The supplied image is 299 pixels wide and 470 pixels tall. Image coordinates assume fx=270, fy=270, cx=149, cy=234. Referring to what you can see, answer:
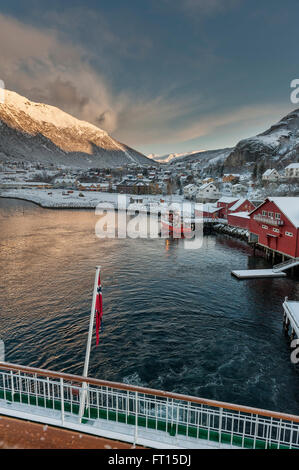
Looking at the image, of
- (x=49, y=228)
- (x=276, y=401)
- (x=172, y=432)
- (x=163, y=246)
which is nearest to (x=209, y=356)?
(x=276, y=401)

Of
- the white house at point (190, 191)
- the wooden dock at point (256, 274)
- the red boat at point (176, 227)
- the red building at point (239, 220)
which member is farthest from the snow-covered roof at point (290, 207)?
the white house at point (190, 191)

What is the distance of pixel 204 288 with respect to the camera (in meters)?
26.5

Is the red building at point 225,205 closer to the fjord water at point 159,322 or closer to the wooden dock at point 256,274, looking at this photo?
the fjord water at point 159,322

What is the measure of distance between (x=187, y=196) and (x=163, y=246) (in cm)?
7577

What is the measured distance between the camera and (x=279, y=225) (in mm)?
33906

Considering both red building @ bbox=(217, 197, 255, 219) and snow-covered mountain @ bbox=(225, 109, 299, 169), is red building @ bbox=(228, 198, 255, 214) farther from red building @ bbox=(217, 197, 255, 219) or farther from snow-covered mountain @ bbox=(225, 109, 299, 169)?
snow-covered mountain @ bbox=(225, 109, 299, 169)

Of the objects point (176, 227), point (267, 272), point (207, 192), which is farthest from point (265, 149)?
point (267, 272)

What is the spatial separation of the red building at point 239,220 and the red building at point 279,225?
39.1 feet

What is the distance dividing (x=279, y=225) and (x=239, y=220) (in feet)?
69.7

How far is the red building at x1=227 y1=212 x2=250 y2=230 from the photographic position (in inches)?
2076

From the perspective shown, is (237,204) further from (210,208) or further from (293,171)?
(293,171)

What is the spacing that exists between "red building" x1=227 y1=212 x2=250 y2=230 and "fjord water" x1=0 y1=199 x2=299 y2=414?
1663cm

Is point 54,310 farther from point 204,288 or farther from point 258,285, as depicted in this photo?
point 258,285

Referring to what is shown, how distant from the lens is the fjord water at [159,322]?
1410 centimetres
